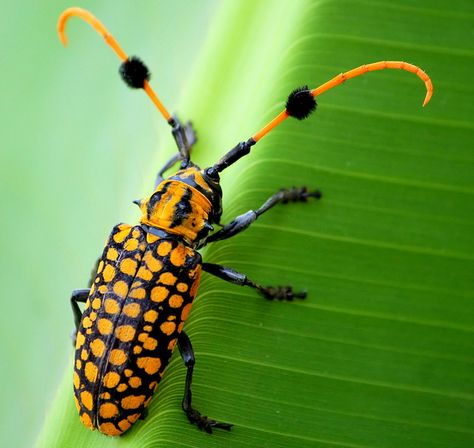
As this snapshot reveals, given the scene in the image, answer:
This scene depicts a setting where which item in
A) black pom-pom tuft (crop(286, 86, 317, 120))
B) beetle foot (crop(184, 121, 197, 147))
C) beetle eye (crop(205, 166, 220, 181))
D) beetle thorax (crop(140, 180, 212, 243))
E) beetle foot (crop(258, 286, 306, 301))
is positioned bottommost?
beetle foot (crop(258, 286, 306, 301))

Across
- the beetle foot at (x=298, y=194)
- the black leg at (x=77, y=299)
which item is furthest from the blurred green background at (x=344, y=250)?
the black leg at (x=77, y=299)

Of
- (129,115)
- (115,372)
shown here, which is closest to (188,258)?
(115,372)

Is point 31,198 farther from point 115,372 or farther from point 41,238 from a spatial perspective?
point 115,372

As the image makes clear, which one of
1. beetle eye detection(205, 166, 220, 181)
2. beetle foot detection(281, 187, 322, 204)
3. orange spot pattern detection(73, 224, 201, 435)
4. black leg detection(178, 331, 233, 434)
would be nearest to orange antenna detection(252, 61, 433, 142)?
beetle foot detection(281, 187, 322, 204)

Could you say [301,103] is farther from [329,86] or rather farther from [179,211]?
[179,211]

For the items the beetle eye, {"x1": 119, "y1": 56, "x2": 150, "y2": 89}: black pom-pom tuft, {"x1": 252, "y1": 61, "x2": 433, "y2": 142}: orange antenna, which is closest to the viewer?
{"x1": 252, "y1": 61, "x2": 433, "y2": 142}: orange antenna

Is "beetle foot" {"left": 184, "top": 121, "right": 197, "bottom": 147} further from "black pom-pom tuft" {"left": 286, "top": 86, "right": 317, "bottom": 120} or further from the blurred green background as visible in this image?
"black pom-pom tuft" {"left": 286, "top": 86, "right": 317, "bottom": 120}
